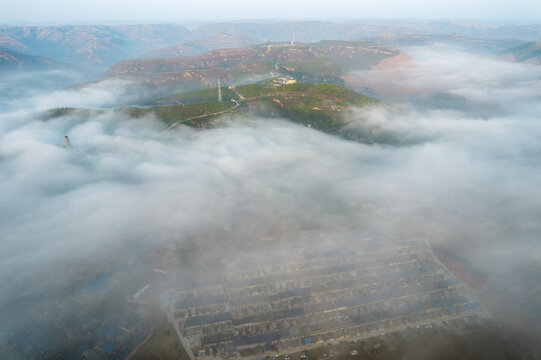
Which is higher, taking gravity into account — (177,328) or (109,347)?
(177,328)

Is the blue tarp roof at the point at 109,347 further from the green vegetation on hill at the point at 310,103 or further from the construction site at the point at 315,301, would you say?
the green vegetation on hill at the point at 310,103

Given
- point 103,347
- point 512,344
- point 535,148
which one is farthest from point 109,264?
point 535,148

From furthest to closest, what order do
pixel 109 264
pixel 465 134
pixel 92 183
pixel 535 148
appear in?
pixel 465 134 < pixel 535 148 < pixel 92 183 < pixel 109 264

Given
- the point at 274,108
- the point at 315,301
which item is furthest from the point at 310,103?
the point at 315,301

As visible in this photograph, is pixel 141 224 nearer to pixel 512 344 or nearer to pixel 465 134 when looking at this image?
pixel 512 344

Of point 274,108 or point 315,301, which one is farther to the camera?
point 274,108

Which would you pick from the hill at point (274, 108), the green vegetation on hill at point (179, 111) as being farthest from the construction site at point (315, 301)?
the green vegetation on hill at point (179, 111)

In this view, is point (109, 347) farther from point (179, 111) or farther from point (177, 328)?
point (179, 111)

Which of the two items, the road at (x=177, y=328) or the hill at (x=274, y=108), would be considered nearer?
the road at (x=177, y=328)
